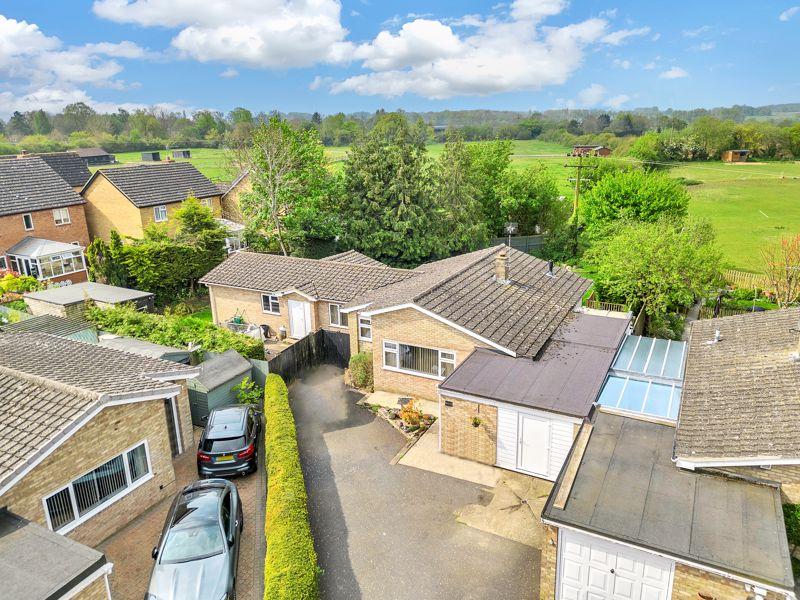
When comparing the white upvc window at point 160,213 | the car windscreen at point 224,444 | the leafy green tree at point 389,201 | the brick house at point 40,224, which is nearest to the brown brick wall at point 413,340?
the car windscreen at point 224,444

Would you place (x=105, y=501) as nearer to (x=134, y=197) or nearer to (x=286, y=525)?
(x=286, y=525)

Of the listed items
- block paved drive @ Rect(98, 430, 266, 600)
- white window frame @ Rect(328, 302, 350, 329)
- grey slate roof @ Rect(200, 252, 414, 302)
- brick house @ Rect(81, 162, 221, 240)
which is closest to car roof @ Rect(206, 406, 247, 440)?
block paved drive @ Rect(98, 430, 266, 600)

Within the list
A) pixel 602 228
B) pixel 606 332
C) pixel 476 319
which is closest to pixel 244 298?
pixel 476 319

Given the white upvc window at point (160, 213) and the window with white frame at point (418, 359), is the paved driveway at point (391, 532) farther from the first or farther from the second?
the white upvc window at point (160, 213)

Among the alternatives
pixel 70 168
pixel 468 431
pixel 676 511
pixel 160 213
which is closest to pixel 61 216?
pixel 160 213

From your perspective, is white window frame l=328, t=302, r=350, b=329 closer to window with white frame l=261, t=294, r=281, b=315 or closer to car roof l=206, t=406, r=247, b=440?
window with white frame l=261, t=294, r=281, b=315
